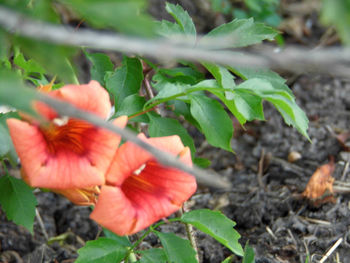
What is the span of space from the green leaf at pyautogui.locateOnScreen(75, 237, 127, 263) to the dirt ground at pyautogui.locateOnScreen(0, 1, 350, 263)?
58 cm

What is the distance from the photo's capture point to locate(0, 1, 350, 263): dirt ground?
2.10 m

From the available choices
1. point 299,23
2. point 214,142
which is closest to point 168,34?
point 214,142

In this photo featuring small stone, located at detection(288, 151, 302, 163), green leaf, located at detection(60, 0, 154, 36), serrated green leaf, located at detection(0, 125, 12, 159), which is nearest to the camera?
green leaf, located at detection(60, 0, 154, 36)

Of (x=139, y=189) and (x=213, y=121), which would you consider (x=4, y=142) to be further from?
(x=213, y=121)

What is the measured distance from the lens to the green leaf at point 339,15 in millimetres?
634

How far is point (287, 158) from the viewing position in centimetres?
273

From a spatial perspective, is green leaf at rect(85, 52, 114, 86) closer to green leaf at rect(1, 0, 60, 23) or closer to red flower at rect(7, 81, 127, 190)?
red flower at rect(7, 81, 127, 190)

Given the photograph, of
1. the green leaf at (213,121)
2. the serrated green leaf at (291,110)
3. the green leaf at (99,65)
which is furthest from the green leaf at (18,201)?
the serrated green leaf at (291,110)

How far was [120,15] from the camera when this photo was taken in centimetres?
71

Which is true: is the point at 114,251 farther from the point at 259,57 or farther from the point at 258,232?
the point at 259,57

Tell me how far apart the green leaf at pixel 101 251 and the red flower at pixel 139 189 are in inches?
9.7

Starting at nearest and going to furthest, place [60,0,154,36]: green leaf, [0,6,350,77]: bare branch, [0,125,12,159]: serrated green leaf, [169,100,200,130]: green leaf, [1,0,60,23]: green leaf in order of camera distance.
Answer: [0,6,350,77]: bare branch < [60,0,154,36]: green leaf < [1,0,60,23]: green leaf < [0,125,12,159]: serrated green leaf < [169,100,200,130]: green leaf

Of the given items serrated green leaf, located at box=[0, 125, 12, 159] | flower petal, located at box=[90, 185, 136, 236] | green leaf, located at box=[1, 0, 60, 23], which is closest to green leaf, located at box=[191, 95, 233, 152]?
flower petal, located at box=[90, 185, 136, 236]

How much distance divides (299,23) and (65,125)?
2.87 meters
